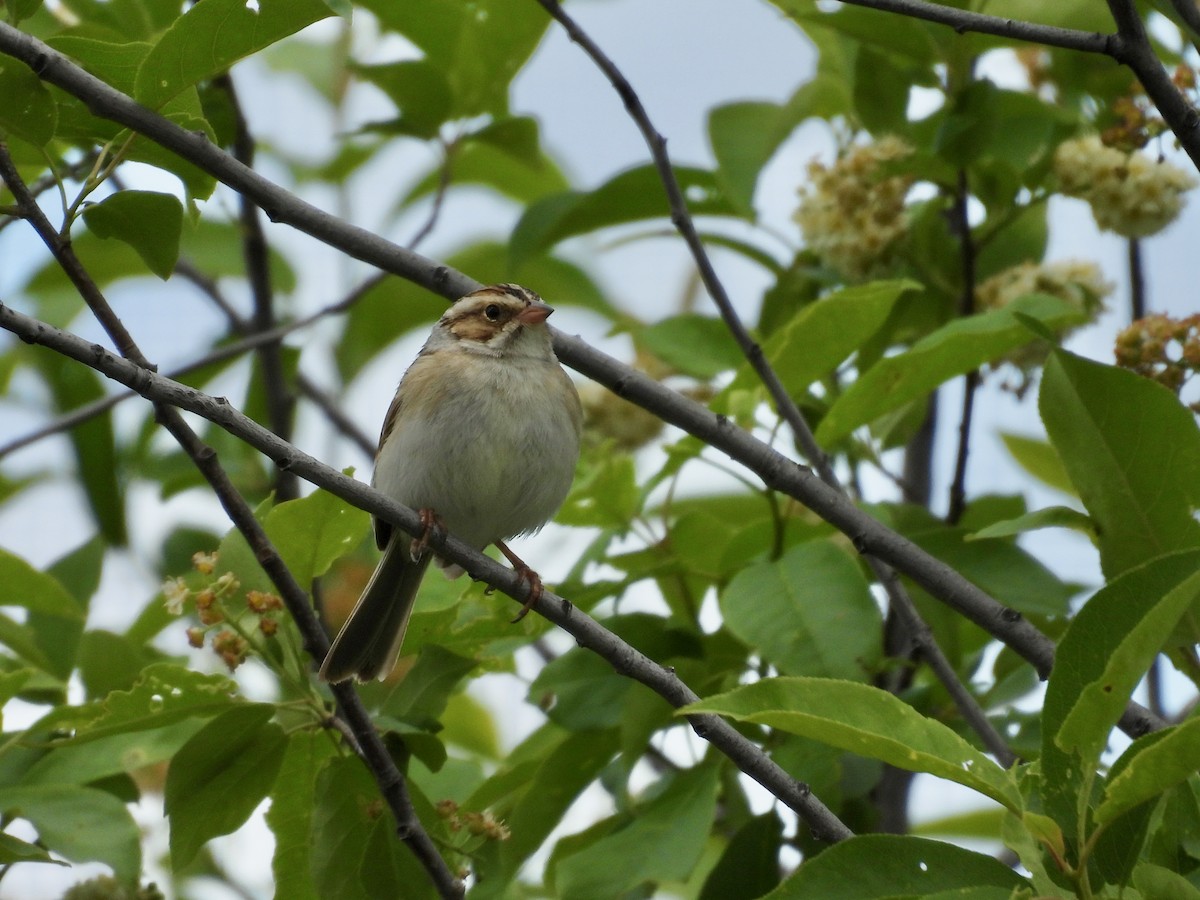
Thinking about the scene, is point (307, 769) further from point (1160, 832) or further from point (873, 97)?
point (873, 97)

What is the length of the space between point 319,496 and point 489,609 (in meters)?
0.75

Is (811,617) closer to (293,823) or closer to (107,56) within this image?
(293,823)

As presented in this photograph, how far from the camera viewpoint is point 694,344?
5.19 m

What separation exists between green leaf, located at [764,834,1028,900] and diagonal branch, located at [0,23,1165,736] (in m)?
0.98

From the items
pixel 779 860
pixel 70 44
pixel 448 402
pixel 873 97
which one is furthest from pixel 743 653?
pixel 70 44

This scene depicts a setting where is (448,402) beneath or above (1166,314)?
above

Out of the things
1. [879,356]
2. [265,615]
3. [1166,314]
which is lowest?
[265,615]

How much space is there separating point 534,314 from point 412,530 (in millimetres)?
1874

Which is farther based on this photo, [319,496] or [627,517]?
[627,517]

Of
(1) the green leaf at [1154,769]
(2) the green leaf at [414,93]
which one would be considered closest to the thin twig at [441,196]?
(2) the green leaf at [414,93]

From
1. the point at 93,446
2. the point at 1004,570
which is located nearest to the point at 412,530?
the point at 1004,570

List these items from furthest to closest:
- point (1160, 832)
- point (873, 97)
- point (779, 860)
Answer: point (873, 97) < point (779, 860) < point (1160, 832)

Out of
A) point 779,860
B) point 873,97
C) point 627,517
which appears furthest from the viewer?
point 873,97

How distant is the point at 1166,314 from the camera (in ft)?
12.7
